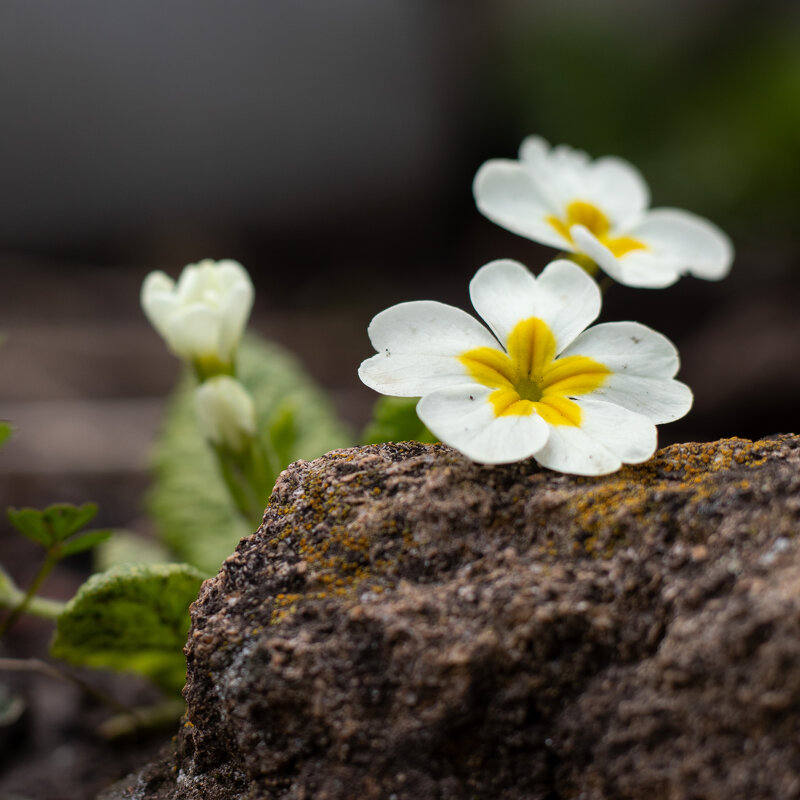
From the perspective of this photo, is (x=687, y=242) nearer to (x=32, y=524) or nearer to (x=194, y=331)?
(x=194, y=331)

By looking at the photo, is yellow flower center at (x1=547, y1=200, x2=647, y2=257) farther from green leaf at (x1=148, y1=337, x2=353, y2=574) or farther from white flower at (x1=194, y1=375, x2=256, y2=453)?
green leaf at (x1=148, y1=337, x2=353, y2=574)

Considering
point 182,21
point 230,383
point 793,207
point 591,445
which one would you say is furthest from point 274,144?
point 591,445

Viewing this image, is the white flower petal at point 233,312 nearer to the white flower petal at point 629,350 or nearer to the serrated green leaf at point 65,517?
the serrated green leaf at point 65,517

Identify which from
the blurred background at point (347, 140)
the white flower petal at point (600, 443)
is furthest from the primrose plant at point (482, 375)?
the blurred background at point (347, 140)

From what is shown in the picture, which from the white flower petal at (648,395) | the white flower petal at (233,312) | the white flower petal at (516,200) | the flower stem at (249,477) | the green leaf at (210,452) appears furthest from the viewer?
the green leaf at (210,452)

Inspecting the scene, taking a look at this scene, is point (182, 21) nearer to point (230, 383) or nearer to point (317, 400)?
point (317, 400)
